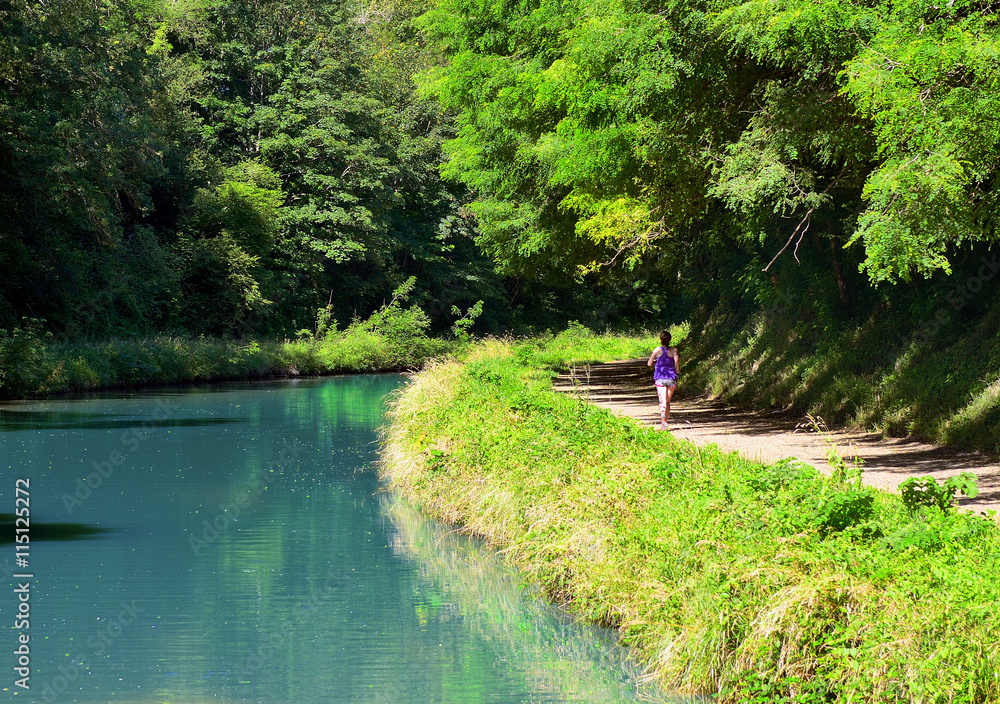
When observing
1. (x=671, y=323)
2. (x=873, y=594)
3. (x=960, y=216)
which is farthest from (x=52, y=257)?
(x=671, y=323)

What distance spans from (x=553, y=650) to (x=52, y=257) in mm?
36033

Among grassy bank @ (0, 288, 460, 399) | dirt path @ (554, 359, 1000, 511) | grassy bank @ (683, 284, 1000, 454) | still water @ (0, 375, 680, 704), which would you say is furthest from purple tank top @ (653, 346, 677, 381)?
grassy bank @ (0, 288, 460, 399)

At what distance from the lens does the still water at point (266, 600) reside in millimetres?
9172

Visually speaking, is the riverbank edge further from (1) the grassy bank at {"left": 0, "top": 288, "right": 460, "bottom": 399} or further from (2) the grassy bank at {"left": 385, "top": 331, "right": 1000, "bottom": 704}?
(2) the grassy bank at {"left": 385, "top": 331, "right": 1000, "bottom": 704}

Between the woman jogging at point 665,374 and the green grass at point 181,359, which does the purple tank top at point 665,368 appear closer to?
the woman jogging at point 665,374

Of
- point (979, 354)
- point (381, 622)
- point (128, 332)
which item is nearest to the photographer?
point (381, 622)

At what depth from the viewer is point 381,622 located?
11.2 m

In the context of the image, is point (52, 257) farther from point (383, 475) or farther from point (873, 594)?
point (873, 594)

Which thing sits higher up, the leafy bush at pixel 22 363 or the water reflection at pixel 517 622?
the leafy bush at pixel 22 363

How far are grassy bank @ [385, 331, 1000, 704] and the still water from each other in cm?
55

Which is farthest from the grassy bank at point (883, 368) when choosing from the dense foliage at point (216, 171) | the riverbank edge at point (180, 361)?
the dense foliage at point (216, 171)

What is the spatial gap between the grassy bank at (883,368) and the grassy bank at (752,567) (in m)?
6.10

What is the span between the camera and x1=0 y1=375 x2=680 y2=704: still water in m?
9.17

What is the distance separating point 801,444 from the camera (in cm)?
1923
